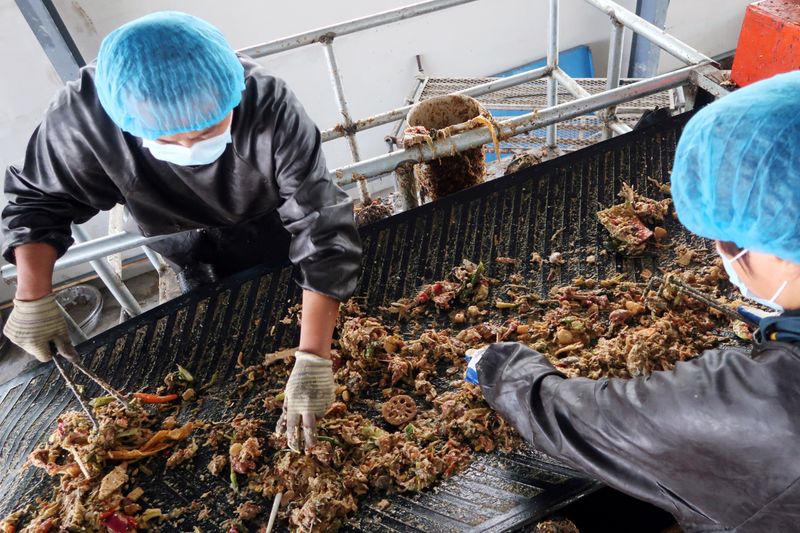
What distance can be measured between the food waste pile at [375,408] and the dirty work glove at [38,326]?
11.4 inches

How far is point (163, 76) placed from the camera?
1.53 metres

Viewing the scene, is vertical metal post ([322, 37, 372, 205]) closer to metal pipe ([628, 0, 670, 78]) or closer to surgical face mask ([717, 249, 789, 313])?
surgical face mask ([717, 249, 789, 313])

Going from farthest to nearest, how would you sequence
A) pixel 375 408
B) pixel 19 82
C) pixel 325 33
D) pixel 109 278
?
pixel 19 82 → pixel 325 33 → pixel 109 278 → pixel 375 408


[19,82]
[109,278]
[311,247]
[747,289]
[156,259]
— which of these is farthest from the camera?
[19,82]

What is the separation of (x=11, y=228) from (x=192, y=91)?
100 centimetres

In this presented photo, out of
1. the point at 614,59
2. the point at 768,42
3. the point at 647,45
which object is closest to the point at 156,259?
the point at 614,59


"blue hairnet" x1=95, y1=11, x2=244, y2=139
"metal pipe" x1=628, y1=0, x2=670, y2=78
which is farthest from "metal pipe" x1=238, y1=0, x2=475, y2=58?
"metal pipe" x1=628, y1=0, x2=670, y2=78

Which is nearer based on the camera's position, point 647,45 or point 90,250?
point 90,250

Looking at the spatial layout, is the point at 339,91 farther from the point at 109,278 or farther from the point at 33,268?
the point at 33,268

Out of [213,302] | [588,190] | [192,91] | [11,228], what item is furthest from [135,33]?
[588,190]

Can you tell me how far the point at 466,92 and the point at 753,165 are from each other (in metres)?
2.63

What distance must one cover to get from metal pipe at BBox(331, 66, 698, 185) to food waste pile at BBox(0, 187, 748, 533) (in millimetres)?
581

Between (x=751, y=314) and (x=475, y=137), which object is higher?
(x=475, y=137)

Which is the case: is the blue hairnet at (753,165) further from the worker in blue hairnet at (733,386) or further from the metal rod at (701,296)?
the metal rod at (701,296)
